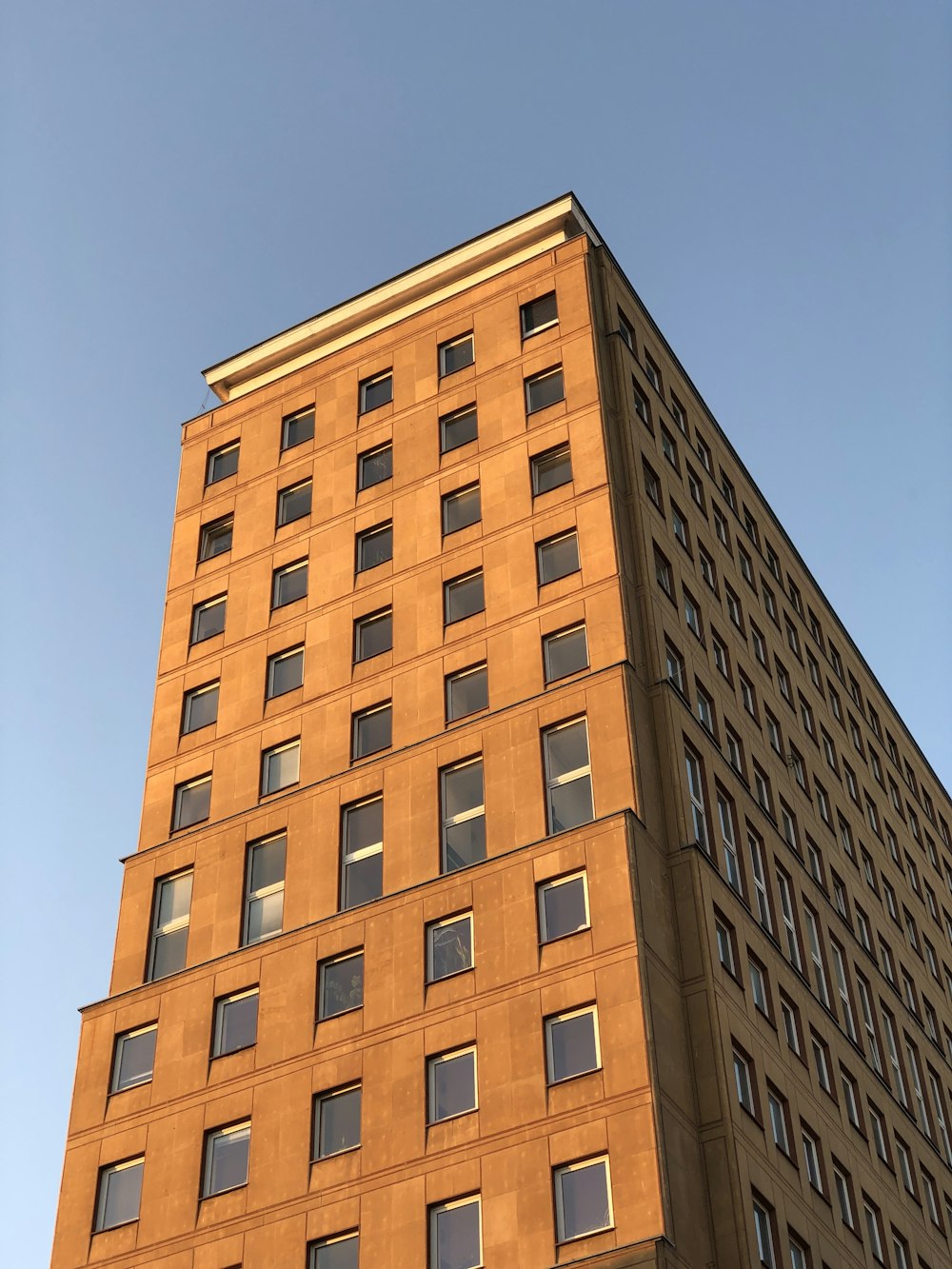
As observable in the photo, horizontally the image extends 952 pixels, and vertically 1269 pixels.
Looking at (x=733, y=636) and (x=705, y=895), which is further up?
(x=733, y=636)

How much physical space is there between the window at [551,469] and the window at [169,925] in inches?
655

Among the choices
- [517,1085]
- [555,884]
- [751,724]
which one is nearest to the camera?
[517,1085]

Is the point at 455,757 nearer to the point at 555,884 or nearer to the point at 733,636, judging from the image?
the point at 555,884

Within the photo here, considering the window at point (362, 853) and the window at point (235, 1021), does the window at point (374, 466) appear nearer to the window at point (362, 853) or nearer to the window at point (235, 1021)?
the window at point (362, 853)

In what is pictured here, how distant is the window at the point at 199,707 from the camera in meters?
57.8

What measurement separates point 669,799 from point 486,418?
1690 cm

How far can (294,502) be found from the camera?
62281 millimetres

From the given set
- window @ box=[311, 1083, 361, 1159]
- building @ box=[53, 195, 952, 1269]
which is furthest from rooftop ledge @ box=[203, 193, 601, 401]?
window @ box=[311, 1083, 361, 1159]

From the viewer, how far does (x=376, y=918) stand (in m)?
47.8

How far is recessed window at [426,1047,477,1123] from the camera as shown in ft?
141

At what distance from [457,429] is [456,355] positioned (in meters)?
3.80

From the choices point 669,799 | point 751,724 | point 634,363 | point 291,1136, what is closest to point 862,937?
point 751,724

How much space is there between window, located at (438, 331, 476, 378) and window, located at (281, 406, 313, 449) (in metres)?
5.62

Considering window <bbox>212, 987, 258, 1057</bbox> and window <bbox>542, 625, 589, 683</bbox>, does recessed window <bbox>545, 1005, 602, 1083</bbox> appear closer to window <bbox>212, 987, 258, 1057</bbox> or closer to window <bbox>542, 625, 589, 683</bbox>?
window <bbox>212, 987, 258, 1057</bbox>
